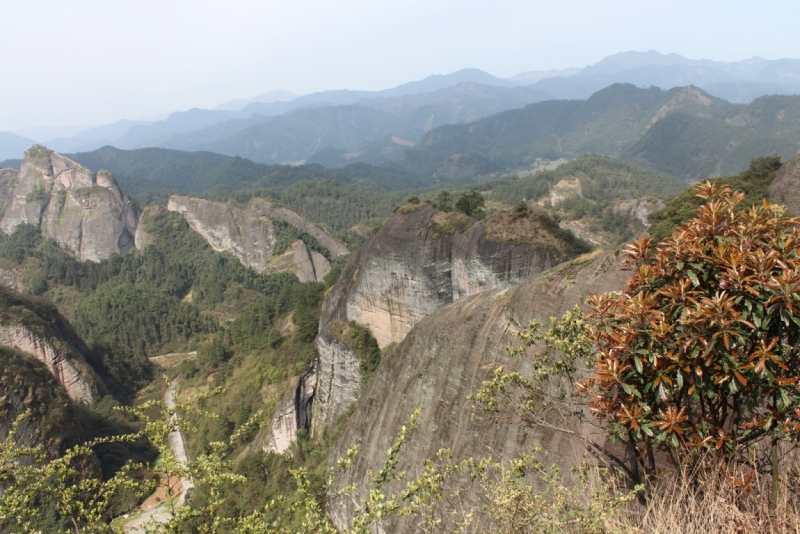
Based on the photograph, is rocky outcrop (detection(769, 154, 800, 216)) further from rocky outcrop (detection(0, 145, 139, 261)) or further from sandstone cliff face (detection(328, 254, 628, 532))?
rocky outcrop (detection(0, 145, 139, 261))

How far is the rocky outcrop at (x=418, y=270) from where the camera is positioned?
21891 mm

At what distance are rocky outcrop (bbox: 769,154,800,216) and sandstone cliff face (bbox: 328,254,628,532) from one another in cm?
776

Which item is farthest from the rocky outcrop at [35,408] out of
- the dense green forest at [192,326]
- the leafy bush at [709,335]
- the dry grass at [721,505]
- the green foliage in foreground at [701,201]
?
the leafy bush at [709,335]

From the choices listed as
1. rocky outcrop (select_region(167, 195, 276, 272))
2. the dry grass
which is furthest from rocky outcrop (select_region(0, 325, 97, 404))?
the dry grass

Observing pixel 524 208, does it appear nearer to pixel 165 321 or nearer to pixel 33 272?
pixel 165 321

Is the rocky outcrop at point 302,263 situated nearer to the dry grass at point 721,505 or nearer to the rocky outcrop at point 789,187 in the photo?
the rocky outcrop at point 789,187

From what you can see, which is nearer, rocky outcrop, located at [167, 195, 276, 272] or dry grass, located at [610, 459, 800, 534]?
dry grass, located at [610, 459, 800, 534]

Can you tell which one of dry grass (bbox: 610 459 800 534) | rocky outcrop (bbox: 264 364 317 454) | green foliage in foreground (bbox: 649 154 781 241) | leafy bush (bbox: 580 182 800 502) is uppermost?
leafy bush (bbox: 580 182 800 502)

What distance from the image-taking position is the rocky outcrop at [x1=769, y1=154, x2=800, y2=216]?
49.5 ft

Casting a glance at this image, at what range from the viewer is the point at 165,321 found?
64.6 meters

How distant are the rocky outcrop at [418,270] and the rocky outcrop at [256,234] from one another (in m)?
45.7

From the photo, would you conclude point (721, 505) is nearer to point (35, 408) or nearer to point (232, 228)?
point (35, 408)

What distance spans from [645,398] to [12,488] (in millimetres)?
7225

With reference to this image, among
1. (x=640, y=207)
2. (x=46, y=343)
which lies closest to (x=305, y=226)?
(x=46, y=343)
